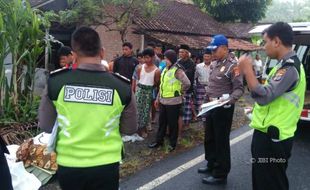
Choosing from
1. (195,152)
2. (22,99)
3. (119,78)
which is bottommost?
(195,152)

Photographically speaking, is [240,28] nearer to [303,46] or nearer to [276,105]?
[303,46]

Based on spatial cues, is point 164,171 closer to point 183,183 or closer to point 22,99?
point 183,183

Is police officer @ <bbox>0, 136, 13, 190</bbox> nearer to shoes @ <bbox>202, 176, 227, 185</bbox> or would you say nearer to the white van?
shoes @ <bbox>202, 176, 227, 185</bbox>

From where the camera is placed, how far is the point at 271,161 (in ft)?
8.50

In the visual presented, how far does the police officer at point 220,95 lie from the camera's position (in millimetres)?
3885

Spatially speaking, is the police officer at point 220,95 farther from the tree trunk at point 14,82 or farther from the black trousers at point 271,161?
the tree trunk at point 14,82

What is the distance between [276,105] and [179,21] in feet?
52.2

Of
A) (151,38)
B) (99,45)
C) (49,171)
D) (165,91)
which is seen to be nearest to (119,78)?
(99,45)

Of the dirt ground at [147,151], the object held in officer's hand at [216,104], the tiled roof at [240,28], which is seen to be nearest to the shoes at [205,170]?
the dirt ground at [147,151]

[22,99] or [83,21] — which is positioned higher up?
[83,21]

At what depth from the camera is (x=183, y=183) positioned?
401 centimetres

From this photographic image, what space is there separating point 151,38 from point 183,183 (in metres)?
10.1

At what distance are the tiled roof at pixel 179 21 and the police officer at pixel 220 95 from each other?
9.71 m

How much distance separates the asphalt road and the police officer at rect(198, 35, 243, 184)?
0.67 ft
